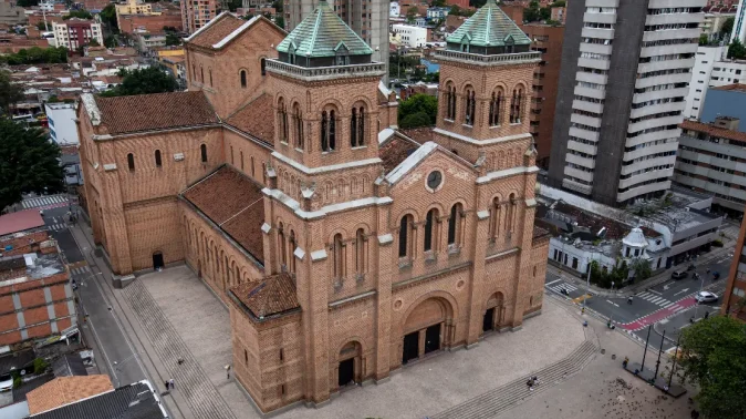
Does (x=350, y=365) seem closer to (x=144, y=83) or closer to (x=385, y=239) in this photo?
(x=385, y=239)

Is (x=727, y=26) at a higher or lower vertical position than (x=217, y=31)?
lower

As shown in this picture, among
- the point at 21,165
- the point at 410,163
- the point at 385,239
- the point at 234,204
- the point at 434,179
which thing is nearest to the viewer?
the point at 385,239

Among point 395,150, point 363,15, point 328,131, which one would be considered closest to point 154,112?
point 395,150

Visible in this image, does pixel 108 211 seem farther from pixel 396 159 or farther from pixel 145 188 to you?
pixel 396 159

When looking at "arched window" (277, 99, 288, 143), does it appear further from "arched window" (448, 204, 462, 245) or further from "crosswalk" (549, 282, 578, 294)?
"crosswalk" (549, 282, 578, 294)

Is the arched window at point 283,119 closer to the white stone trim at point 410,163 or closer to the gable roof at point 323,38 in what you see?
the gable roof at point 323,38

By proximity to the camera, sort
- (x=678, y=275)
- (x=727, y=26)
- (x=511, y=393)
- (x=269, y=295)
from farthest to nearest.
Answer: (x=727, y=26), (x=678, y=275), (x=511, y=393), (x=269, y=295)

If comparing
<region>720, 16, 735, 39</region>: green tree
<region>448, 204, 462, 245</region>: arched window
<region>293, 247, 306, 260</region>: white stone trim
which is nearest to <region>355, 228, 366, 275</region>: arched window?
<region>293, 247, 306, 260</region>: white stone trim

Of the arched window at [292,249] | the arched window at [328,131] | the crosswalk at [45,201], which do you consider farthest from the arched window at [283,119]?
the crosswalk at [45,201]

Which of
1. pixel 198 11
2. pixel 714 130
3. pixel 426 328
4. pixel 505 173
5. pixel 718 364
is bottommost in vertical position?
pixel 426 328
